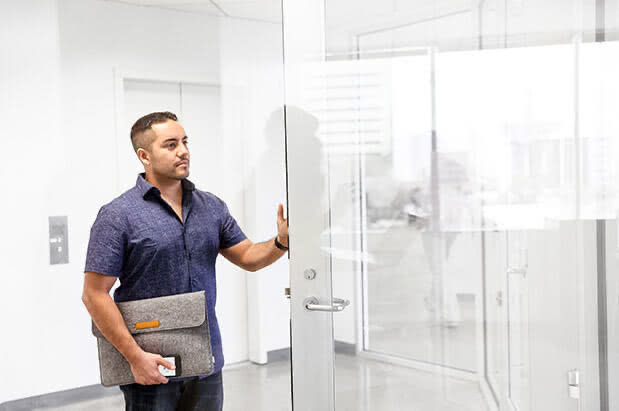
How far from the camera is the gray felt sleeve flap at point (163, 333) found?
2.08 metres

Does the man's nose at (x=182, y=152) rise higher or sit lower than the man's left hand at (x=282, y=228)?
higher

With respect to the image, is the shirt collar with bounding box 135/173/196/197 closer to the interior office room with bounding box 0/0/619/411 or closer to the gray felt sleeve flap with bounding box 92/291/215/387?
the interior office room with bounding box 0/0/619/411

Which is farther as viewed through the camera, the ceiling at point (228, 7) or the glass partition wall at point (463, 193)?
the ceiling at point (228, 7)

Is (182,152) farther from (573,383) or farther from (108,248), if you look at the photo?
(573,383)

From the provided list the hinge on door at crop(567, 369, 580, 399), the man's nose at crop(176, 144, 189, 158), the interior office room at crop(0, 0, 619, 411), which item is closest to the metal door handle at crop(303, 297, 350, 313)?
the interior office room at crop(0, 0, 619, 411)

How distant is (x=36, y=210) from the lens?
2.61m

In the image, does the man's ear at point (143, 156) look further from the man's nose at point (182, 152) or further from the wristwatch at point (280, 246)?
the wristwatch at point (280, 246)

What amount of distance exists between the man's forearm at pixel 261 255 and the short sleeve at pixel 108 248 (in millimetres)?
486

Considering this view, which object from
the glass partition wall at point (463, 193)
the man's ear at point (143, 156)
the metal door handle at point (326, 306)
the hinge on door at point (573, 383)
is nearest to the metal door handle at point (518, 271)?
the glass partition wall at point (463, 193)

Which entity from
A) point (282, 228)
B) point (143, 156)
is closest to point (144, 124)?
point (143, 156)

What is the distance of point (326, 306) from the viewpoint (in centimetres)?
217

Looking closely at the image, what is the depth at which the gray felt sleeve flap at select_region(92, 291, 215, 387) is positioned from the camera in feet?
6.82

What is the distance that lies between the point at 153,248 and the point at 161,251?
0.09 ft

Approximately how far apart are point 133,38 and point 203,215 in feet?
2.70
